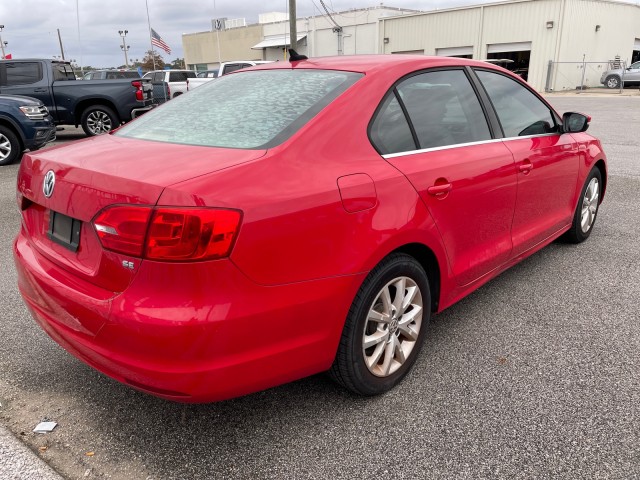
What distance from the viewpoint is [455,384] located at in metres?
2.73

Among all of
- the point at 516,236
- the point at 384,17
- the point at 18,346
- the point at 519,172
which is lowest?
the point at 18,346

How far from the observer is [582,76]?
32.7 meters

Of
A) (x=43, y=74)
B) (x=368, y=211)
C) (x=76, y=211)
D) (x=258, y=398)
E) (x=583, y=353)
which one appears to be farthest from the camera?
(x=43, y=74)

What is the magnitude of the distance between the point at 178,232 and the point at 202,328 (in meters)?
0.35

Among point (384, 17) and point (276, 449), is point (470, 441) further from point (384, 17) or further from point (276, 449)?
point (384, 17)

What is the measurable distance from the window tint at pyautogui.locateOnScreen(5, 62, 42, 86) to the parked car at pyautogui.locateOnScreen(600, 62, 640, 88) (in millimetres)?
30052

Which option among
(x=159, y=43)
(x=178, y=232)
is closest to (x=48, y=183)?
(x=178, y=232)

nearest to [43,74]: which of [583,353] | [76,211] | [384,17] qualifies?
[76,211]

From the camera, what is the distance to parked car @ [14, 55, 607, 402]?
74.5 inches

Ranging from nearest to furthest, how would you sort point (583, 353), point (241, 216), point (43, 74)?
point (241, 216) → point (583, 353) → point (43, 74)

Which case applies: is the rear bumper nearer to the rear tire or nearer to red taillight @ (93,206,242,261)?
red taillight @ (93,206,242,261)

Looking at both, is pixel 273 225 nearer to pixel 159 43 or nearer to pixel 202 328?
pixel 202 328

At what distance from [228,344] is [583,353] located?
2108 mm

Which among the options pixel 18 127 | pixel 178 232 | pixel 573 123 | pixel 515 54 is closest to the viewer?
pixel 178 232
